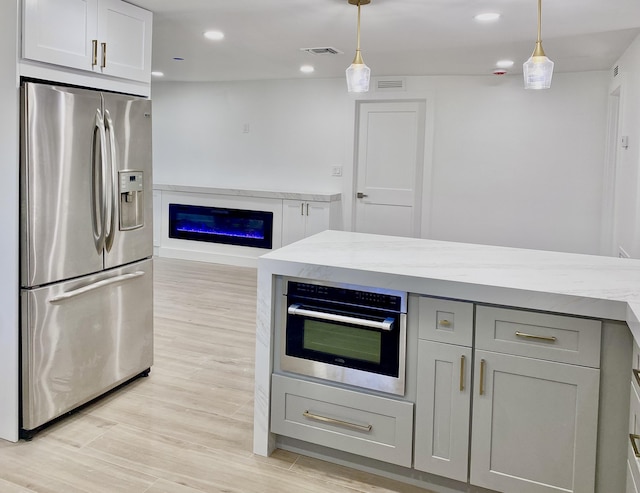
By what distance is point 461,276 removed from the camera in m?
2.18

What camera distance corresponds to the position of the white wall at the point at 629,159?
13.1 feet

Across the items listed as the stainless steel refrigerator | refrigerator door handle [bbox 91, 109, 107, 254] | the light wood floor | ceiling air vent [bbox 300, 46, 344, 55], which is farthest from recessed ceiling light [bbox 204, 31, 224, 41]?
the light wood floor

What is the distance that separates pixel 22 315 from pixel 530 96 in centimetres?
517

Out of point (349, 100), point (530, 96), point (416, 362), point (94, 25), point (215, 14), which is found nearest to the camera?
point (416, 362)

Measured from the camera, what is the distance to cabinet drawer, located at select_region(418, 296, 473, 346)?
2.13 metres

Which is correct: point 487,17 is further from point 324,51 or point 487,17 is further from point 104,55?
point 104,55

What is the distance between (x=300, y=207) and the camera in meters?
6.53

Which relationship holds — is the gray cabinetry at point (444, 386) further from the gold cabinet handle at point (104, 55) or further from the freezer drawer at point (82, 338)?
the gold cabinet handle at point (104, 55)

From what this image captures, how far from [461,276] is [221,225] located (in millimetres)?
5220

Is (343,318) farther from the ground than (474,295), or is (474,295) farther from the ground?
(474,295)

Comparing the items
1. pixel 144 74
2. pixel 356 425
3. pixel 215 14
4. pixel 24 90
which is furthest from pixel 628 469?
pixel 215 14

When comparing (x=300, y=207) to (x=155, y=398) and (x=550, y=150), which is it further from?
(x=155, y=398)

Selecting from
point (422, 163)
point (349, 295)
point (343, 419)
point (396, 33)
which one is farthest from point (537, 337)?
point (422, 163)

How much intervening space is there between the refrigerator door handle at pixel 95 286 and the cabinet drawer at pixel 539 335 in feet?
6.20
